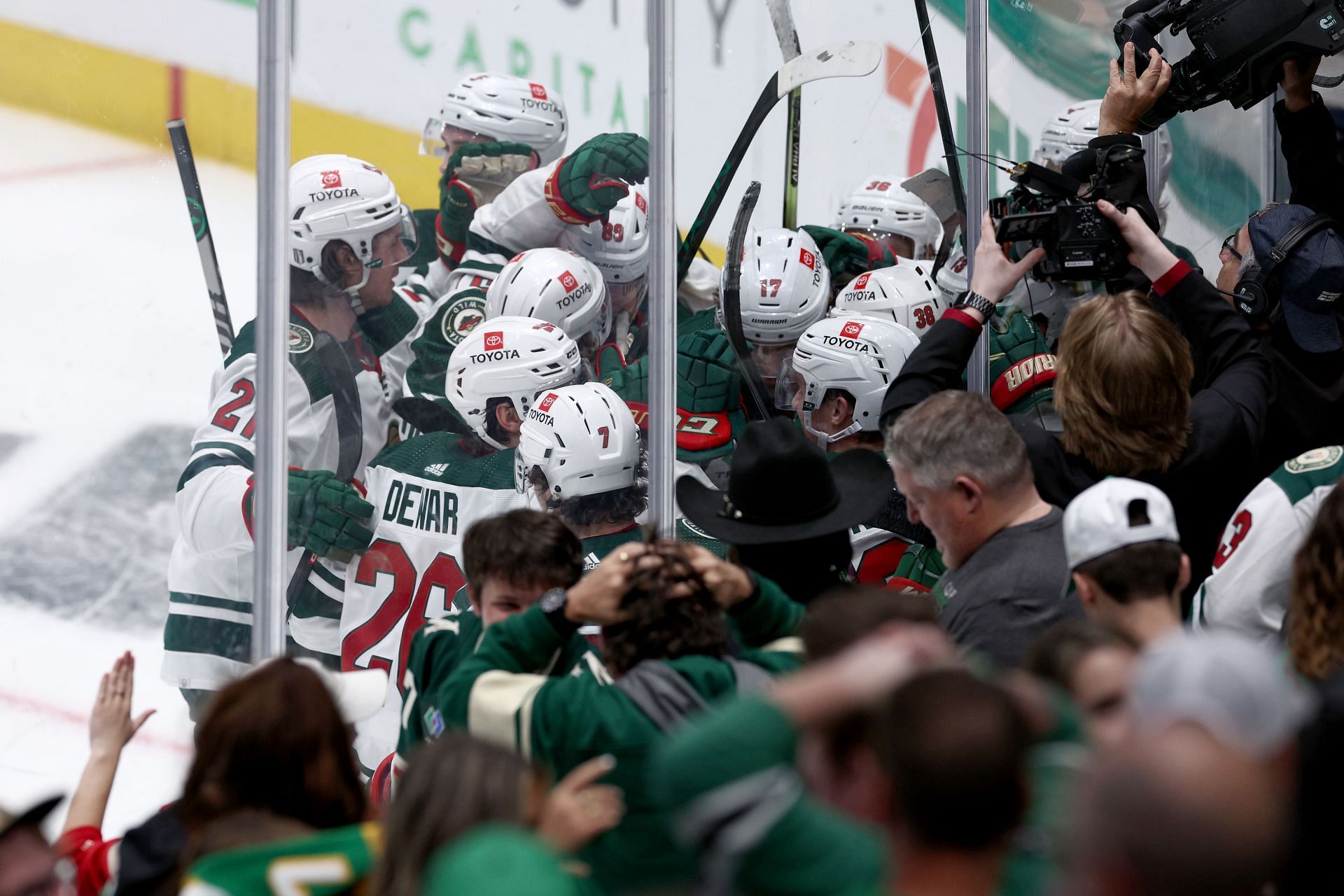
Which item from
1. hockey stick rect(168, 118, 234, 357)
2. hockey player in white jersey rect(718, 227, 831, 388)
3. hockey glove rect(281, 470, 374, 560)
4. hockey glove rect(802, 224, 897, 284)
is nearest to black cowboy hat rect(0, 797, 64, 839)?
hockey glove rect(281, 470, 374, 560)

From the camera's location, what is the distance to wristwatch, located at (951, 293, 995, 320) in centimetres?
306

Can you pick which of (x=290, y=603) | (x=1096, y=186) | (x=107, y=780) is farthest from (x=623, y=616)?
(x=1096, y=186)

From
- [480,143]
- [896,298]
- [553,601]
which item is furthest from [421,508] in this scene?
[553,601]

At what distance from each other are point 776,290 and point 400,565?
1236mm

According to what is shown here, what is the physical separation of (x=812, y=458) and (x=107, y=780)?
118 cm

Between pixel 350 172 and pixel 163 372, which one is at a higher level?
pixel 350 172

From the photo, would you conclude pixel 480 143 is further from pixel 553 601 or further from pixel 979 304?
pixel 553 601

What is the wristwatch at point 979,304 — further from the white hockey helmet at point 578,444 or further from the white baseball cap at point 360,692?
the white baseball cap at point 360,692

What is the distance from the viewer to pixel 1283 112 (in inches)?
136

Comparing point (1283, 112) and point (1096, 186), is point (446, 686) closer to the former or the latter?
point (1096, 186)

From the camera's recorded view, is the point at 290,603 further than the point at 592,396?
No

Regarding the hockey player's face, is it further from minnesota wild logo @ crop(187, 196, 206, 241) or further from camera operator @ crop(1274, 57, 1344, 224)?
camera operator @ crop(1274, 57, 1344, 224)

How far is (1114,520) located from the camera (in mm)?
2039

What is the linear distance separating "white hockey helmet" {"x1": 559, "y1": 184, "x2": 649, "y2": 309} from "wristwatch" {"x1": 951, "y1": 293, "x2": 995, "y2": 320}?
992 mm
